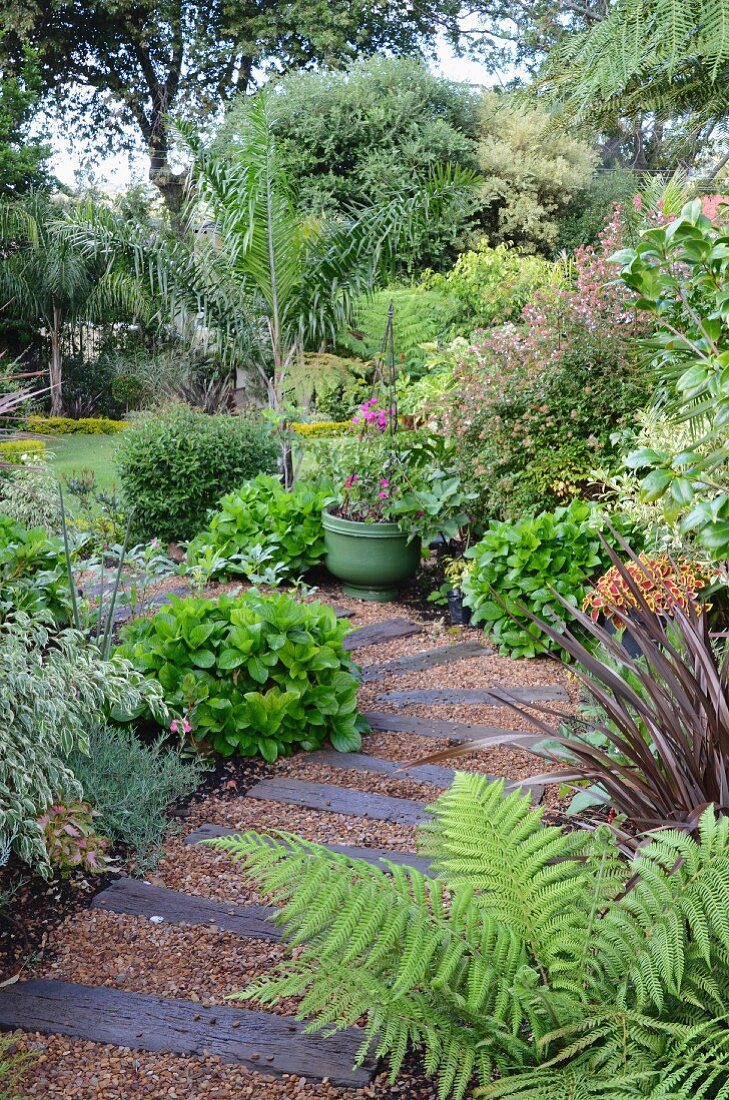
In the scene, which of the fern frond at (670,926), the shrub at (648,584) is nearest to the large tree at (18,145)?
the shrub at (648,584)

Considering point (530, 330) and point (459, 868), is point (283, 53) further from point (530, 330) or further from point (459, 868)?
point (459, 868)

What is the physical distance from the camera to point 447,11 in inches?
777

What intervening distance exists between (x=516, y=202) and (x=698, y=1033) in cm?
1409

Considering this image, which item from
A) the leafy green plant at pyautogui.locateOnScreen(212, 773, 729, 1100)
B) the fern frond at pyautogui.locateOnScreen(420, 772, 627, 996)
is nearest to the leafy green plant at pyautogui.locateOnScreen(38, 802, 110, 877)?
the leafy green plant at pyautogui.locateOnScreen(212, 773, 729, 1100)

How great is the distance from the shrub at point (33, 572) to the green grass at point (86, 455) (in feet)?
16.2

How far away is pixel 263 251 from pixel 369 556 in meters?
3.90

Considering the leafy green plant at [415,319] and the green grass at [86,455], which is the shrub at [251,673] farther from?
the leafy green plant at [415,319]

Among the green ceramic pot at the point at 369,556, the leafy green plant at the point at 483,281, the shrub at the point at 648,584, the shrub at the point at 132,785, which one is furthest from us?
the leafy green plant at the point at 483,281

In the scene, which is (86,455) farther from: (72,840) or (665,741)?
(665,741)

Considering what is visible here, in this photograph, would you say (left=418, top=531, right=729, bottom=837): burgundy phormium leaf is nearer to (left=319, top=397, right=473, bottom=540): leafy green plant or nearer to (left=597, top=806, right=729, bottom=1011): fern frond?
(left=597, top=806, right=729, bottom=1011): fern frond

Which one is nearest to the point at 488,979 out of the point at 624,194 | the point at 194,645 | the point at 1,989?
the point at 1,989

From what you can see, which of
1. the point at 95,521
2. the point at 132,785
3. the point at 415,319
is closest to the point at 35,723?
the point at 132,785

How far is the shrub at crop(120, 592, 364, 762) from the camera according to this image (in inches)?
127

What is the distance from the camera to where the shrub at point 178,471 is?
6.80 meters
